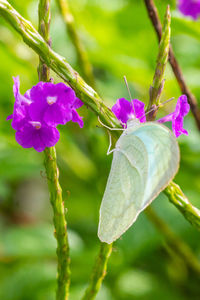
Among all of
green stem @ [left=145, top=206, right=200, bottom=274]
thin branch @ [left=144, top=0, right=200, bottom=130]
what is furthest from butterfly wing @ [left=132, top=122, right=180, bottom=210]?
green stem @ [left=145, top=206, right=200, bottom=274]

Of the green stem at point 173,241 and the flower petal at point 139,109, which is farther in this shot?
the green stem at point 173,241

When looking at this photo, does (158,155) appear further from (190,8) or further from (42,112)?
(190,8)

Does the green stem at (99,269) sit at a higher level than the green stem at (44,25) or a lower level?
lower

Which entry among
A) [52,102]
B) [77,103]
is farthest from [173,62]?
[52,102]

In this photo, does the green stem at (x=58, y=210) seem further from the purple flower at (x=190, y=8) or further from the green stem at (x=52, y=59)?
the purple flower at (x=190, y=8)

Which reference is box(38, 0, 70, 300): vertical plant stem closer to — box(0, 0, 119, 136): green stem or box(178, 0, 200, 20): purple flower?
box(0, 0, 119, 136): green stem

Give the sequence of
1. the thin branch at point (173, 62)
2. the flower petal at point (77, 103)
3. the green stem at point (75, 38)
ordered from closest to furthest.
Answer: the flower petal at point (77, 103) → the thin branch at point (173, 62) → the green stem at point (75, 38)

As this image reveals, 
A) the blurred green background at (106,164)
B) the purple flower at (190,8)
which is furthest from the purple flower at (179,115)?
the purple flower at (190,8)
